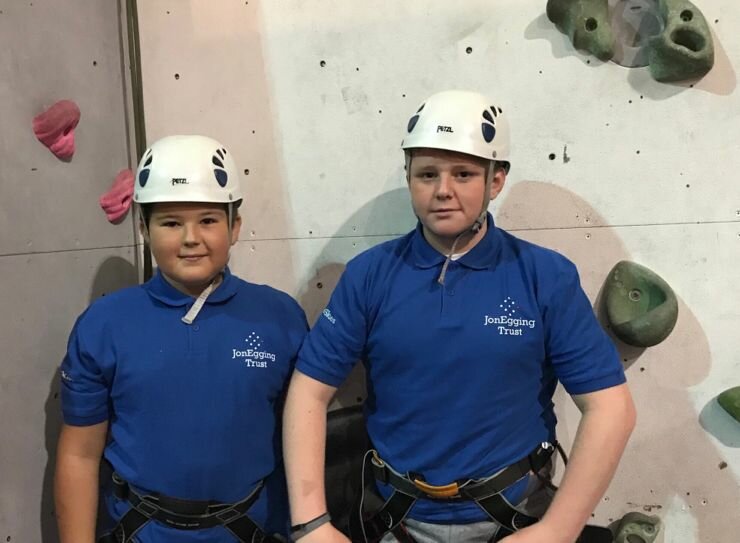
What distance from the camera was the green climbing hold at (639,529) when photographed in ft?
5.58

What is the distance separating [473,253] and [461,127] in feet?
0.87

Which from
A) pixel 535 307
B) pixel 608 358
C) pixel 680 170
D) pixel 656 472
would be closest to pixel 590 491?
pixel 608 358

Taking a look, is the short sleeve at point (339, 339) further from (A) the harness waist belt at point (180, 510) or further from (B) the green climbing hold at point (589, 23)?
(B) the green climbing hold at point (589, 23)

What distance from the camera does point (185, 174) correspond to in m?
1.32

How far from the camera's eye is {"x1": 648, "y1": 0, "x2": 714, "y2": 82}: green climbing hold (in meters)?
1.56

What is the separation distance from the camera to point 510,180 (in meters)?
1.71

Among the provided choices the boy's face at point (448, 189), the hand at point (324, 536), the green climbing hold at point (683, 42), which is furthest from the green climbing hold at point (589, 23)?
the hand at point (324, 536)

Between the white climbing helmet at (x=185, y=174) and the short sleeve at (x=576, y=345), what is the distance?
2.39 ft

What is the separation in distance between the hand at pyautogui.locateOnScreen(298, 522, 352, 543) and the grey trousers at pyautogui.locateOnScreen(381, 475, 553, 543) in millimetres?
179

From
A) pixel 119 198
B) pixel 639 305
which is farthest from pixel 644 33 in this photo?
pixel 119 198

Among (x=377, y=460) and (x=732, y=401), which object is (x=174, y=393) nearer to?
(x=377, y=460)

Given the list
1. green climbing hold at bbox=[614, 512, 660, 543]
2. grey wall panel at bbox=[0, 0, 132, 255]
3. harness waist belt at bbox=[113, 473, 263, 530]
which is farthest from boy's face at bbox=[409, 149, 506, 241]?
green climbing hold at bbox=[614, 512, 660, 543]

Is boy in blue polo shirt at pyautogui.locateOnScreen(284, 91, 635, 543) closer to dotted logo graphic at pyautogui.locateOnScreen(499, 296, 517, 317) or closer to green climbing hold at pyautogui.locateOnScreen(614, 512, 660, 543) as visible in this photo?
dotted logo graphic at pyautogui.locateOnScreen(499, 296, 517, 317)

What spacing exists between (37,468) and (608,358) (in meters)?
1.30
